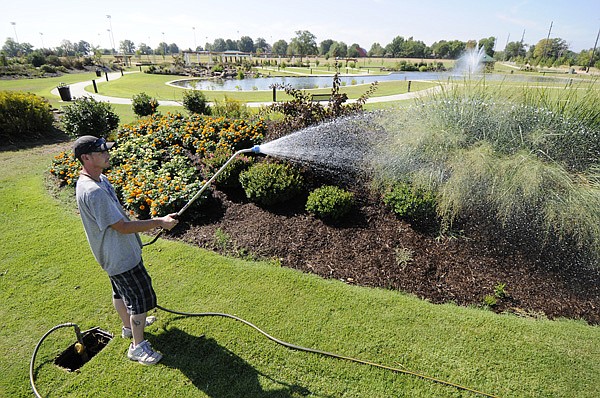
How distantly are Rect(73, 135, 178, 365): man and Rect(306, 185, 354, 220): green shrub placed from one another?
109 inches

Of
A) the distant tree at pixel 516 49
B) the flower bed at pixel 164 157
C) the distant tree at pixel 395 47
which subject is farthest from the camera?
the distant tree at pixel 395 47

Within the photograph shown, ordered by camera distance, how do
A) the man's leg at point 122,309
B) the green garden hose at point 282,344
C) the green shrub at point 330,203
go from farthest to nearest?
the green shrub at point 330,203
the man's leg at point 122,309
the green garden hose at point 282,344

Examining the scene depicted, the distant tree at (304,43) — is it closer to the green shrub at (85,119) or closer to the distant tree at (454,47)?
the distant tree at (454,47)

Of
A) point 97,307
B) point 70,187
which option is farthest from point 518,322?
point 70,187

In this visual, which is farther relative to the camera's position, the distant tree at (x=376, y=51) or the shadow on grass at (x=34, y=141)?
the distant tree at (x=376, y=51)

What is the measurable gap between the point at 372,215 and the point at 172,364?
3520 mm

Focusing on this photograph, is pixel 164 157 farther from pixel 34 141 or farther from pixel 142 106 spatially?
pixel 34 141

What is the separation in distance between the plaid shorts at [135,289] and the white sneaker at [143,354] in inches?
17.2

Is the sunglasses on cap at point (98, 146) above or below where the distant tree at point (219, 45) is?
below

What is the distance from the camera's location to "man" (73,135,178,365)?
8.29ft

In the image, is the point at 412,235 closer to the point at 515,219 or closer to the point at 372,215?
the point at 372,215

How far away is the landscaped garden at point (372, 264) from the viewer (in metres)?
3.16

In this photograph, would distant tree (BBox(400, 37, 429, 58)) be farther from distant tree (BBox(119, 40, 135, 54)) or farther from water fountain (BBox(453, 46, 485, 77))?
distant tree (BBox(119, 40, 135, 54))

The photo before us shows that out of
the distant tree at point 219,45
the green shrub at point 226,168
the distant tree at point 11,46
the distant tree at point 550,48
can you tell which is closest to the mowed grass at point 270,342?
the green shrub at point 226,168
